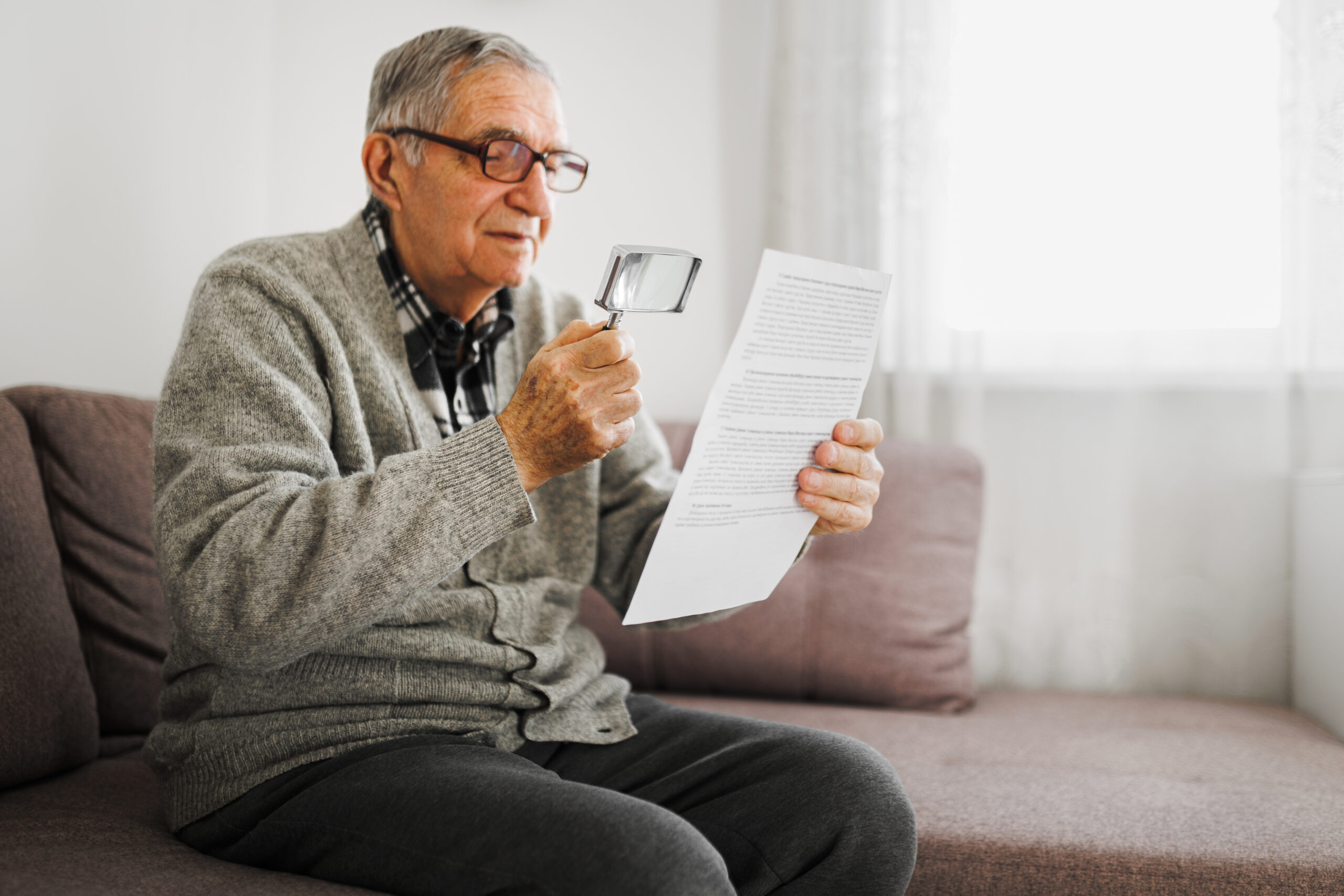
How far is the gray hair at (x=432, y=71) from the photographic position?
3.45 ft

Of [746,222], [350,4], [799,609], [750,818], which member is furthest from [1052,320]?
[350,4]

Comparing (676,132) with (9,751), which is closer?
(9,751)

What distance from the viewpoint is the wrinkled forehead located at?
105 cm

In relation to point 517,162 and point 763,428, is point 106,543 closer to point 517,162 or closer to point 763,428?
point 517,162

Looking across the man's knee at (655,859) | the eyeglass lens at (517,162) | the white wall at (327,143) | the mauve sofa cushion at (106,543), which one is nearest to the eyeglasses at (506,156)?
the eyeglass lens at (517,162)

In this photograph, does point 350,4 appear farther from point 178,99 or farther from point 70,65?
point 70,65

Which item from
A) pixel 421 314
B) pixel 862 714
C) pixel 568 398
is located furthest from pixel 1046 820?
pixel 421 314

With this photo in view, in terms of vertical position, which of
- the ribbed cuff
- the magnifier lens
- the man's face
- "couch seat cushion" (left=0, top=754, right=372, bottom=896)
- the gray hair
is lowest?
"couch seat cushion" (left=0, top=754, right=372, bottom=896)

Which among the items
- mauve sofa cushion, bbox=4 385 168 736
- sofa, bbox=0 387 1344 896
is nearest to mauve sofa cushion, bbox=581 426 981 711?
sofa, bbox=0 387 1344 896

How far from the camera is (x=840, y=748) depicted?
957 mm

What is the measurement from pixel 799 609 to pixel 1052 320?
2.50ft

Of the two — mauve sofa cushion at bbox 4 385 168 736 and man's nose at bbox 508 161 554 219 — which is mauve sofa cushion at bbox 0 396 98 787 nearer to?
mauve sofa cushion at bbox 4 385 168 736

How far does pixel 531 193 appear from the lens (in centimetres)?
107

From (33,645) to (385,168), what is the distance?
70cm
